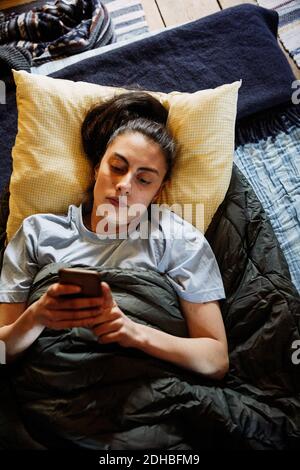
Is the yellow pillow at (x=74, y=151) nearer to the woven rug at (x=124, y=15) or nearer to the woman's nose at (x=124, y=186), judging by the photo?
the woman's nose at (x=124, y=186)

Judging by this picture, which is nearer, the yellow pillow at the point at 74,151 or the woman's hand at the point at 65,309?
the woman's hand at the point at 65,309

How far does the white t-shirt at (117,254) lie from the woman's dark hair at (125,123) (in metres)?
0.21

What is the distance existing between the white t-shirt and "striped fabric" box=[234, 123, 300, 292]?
0.31 meters

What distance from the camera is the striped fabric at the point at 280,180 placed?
1.37 meters

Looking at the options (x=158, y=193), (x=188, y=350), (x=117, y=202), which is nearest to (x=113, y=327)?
(x=188, y=350)

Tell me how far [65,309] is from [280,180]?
870mm

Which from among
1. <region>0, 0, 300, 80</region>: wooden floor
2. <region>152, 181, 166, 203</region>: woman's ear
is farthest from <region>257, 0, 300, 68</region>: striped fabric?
<region>152, 181, 166, 203</region>: woman's ear

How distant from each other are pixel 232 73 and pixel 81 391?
3.90 ft

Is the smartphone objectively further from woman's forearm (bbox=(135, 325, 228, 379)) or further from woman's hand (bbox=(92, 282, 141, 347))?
woman's forearm (bbox=(135, 325, 228, 379))

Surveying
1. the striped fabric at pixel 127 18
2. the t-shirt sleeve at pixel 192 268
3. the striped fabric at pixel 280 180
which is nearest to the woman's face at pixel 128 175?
the t-shirt sleeve at pixel 192 268

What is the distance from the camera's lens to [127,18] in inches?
78.9

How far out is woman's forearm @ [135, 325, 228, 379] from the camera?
1.00 metres

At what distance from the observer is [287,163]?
1.50 metres
